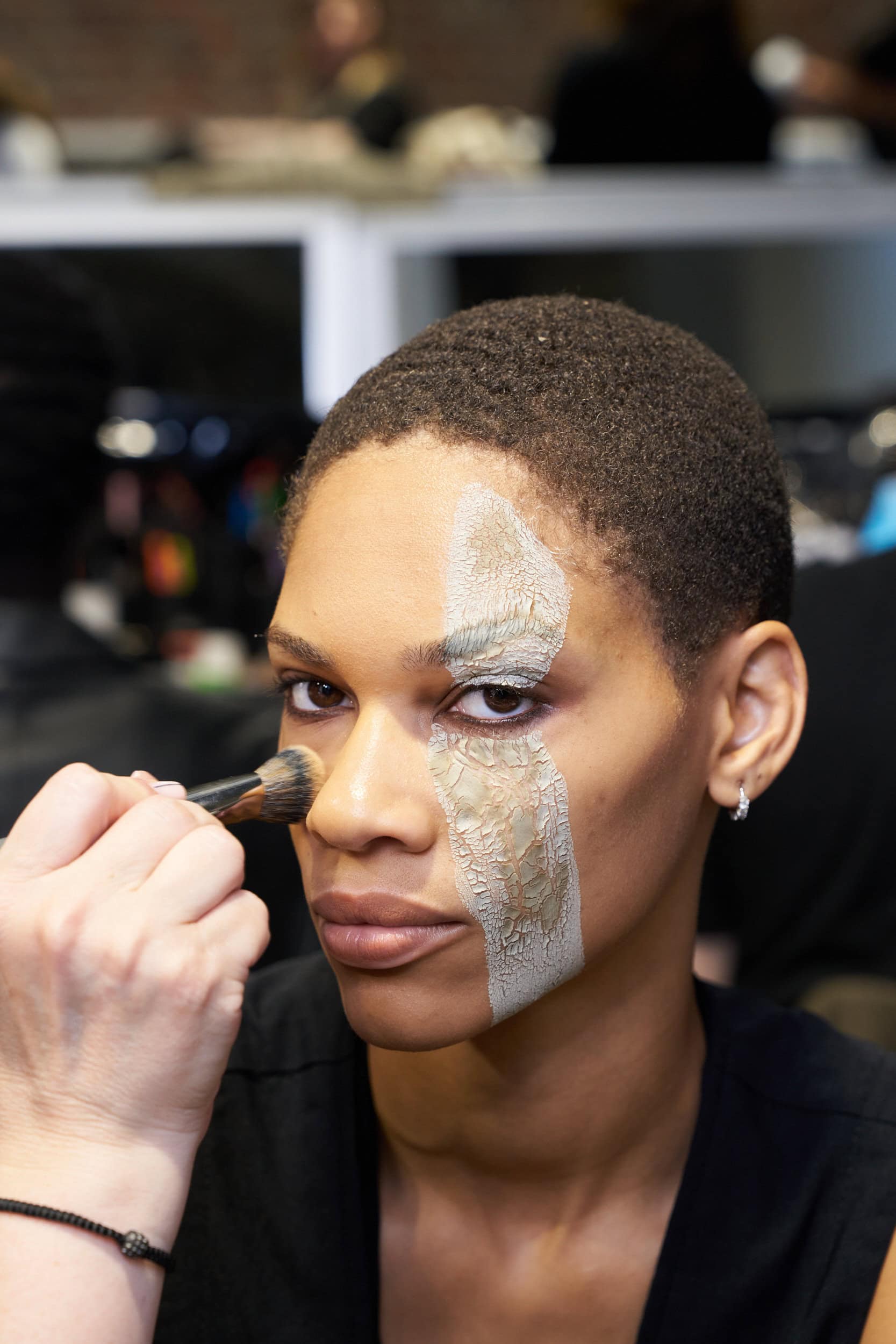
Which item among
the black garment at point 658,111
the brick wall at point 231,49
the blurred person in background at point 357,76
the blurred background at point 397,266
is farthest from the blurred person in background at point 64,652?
the brick wall at point 231,49

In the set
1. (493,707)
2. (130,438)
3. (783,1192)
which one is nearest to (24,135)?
(130,438)

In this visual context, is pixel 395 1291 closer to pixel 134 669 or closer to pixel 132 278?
pixel 134 669

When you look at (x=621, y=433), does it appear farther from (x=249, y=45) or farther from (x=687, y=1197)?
(x=249, y=45)

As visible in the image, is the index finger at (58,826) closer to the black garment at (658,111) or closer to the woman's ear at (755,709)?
the woman's ear at (755,709)

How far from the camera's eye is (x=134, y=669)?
1.30 m

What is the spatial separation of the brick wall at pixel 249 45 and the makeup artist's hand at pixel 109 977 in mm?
3737

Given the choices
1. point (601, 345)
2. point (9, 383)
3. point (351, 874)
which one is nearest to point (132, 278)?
point (9, 383)

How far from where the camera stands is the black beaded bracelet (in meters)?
0.62

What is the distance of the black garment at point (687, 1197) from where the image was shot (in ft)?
2.60

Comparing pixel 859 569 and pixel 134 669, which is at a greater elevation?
pixel 859 569

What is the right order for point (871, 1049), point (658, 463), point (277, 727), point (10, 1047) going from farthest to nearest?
point (277, 727), point (871, 1049), point (658, 463), point (10, 1047)

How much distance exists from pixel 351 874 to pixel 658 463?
31cm

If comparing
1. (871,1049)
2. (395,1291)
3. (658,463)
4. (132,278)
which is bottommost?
(395,1291)

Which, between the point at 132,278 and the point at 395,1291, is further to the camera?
the point at 132,278
